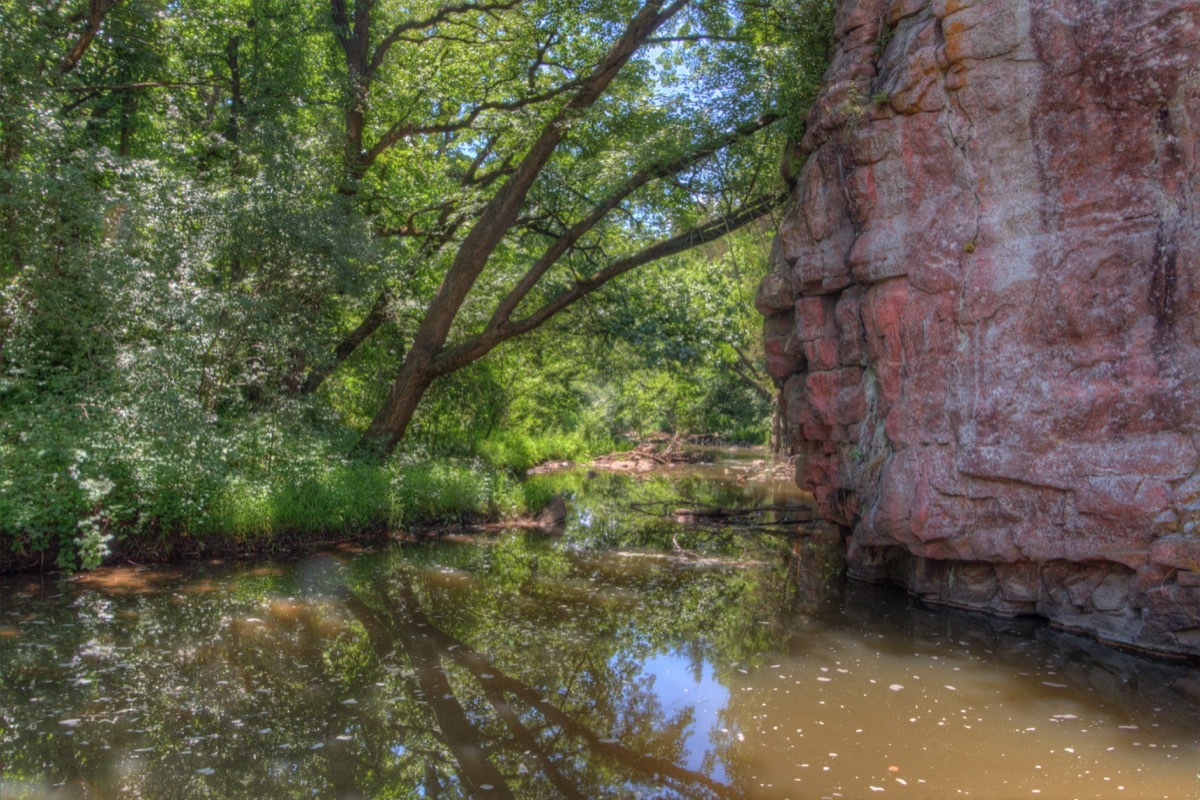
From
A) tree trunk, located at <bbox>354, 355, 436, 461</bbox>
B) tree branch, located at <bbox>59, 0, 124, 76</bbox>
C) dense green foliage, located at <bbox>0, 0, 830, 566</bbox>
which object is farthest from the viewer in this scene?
tree trunk, located at <bbox>354, 355, 436, 461</bbox>

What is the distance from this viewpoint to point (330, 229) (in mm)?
12352

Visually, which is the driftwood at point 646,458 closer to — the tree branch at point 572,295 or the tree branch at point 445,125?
the tree branch at point 572,295

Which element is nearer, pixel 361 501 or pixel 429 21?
pixel 361 501

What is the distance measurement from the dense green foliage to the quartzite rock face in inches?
89.9

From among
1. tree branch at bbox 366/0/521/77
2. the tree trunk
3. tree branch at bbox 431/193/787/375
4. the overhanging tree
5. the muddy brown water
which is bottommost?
the muddy brown water

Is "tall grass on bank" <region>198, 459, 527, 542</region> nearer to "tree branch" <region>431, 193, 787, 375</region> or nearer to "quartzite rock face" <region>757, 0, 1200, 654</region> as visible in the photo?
"tree branch" <region>431, 193, 787, 375</region>

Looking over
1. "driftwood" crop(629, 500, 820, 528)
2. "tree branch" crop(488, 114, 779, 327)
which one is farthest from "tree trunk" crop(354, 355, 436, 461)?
"driftwood" crop(629, 500, 820, 528)

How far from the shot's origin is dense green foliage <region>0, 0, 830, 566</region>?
9.62 m

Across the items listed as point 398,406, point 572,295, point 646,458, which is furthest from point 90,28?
point 646,458

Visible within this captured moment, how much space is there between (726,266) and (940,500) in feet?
37.2

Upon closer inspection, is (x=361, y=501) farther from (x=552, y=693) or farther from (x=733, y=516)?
(x=552, y=693)

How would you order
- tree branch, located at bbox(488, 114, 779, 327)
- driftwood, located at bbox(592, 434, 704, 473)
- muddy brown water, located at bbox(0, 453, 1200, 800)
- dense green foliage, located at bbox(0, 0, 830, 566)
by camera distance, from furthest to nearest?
1. driftwood, located at bbox(592, 434, 704, 473)
2. tree branch, located at bbox(488, 114, 779, 327)
3. dense green foliage, located at bbox(0, 0, 830, 566)
4. muddy brown water, located at bbox(0, 453, 1200, 800)

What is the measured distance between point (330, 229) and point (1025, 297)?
367 inches

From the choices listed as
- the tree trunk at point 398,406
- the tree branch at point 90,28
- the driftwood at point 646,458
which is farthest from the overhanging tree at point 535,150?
the driftwood at point 646,458
